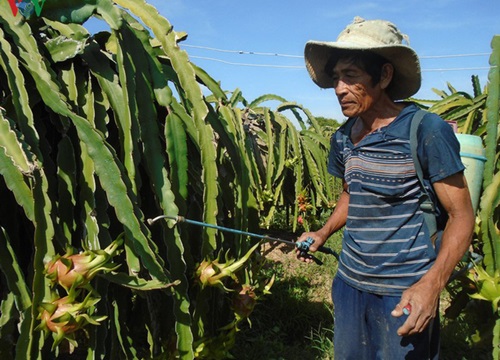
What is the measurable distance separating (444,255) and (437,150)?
0.32 meters

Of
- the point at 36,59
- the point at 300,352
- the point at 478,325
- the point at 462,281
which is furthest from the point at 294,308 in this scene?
the point at 36,59

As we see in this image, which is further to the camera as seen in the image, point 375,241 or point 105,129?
point 375,241

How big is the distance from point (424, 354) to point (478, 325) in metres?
0.91

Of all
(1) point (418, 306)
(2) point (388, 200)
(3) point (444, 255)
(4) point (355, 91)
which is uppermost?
(4) point (355, 91)

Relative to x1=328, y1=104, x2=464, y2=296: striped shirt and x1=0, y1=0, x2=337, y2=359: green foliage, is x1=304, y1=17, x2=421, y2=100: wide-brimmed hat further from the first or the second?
x1=0, y1=0, x2=337, y2=359: green foliage

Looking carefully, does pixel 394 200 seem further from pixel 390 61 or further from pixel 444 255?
pixel 390 61

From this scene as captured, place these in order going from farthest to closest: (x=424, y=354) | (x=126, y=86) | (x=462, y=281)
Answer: (x=462, y=281) → (x=424, y=354) → (x=126, y=86)

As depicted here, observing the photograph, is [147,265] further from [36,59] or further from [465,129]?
[465,129]

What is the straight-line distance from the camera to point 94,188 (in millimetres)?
1360

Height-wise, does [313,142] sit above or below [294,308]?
above

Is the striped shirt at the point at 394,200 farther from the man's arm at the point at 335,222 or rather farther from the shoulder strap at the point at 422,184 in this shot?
the man's arm at the point at 335,222

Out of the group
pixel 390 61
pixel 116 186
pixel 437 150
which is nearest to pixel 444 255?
pixel 437 150

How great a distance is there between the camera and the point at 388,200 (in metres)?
1.68

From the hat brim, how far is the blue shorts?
28.7 inches
